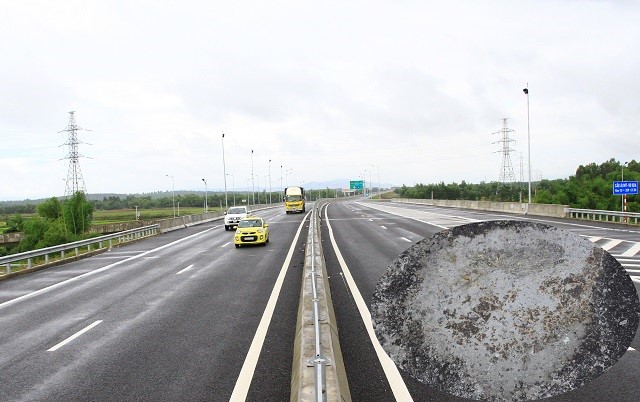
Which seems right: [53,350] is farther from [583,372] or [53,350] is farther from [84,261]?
[84,261]

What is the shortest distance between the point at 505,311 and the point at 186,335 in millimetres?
7414

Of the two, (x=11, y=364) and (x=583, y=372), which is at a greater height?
(x=583, y=372)

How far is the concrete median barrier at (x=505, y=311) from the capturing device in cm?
328

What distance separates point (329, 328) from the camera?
24.7 ft

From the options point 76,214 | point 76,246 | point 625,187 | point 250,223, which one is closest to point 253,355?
point 250,223

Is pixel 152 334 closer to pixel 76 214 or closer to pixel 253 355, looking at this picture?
pixel 253 355

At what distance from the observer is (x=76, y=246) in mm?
25266

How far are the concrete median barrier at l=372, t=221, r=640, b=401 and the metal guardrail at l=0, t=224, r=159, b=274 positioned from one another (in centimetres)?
1995

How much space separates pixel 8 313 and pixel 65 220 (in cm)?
10802

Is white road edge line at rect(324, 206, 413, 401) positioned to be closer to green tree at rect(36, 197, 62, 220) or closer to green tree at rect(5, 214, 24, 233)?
green tree at rect(36, 197, 62, 220)

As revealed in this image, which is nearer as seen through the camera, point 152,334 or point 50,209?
point 152,334

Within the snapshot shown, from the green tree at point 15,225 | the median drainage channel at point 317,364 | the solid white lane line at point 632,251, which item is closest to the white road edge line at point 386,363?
the median drainage channel at point 317,364

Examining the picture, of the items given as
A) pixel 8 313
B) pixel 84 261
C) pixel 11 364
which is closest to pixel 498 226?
pixel 11 364

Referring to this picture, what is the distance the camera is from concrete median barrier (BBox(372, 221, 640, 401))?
3277 millimetres
